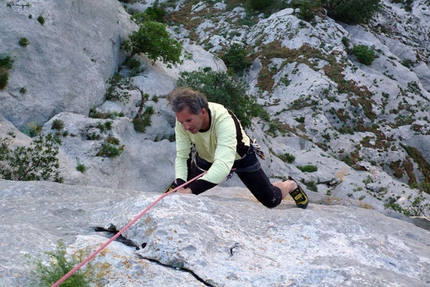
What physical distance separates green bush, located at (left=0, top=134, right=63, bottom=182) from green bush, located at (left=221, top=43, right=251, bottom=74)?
3097 cm

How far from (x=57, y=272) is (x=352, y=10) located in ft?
169

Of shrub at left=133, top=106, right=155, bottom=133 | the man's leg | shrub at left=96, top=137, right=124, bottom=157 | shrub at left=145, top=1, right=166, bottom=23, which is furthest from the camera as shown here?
shrub at left=145, top=1, right=166, bottom=23

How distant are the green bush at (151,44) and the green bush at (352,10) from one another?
30.9 m

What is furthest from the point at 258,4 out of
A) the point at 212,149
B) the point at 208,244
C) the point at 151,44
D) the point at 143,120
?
the point at 208,244

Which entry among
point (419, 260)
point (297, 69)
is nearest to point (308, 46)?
point (297, 69)

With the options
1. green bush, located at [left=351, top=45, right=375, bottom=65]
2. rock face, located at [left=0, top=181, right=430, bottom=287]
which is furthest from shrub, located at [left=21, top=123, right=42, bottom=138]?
green bush, located at [left=351, top=45, right=375, bottom=65]

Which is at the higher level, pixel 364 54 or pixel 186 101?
pixel 186 101

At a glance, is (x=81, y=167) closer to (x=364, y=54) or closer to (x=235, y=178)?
(x=235, y=178)

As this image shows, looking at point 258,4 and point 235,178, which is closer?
point 235,178

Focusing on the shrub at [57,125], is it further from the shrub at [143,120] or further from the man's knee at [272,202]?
the man's knee at [272,202]

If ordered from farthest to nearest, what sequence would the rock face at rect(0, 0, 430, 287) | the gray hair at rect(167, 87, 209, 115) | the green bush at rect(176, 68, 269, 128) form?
the green bush at rect(176, 68, 269, 128) → the gray hair at rect(167, 87, 209, 115) → the rock face at rect(0, 0, 430, 287)

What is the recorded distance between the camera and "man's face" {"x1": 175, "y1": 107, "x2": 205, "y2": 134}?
5844 mm

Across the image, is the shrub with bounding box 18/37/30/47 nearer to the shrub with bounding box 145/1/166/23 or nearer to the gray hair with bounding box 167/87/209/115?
the gray hair with bounding box 167/87/209/115

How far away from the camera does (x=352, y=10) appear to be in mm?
48656
